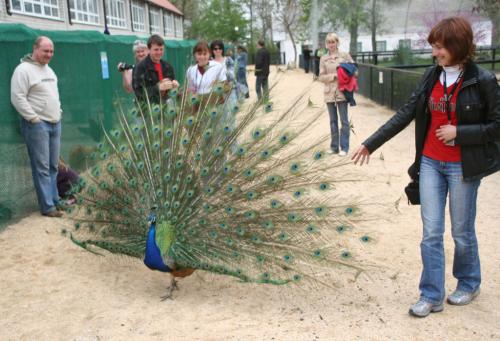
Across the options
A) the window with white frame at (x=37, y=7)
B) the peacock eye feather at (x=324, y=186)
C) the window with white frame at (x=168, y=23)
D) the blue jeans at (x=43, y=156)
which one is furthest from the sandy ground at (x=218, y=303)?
the window with white frame at (x=168, y=23)

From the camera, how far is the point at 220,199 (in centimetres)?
466


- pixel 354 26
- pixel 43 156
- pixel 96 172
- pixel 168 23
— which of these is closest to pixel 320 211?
pixel 96 172

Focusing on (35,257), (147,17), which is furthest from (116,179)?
(147,17)

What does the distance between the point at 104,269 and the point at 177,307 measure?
46.4 inches

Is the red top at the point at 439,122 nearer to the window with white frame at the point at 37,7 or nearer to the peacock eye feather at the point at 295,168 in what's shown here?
the peacock eye feather at the point at 295,168

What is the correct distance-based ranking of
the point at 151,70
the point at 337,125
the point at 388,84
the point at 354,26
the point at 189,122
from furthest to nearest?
the point at 354,26 < the point at 388,84 < the point at 337,125 < the point at 151,70 < the point at 189,122

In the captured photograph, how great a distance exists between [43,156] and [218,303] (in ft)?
11.6

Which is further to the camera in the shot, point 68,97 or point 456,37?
point 68,97

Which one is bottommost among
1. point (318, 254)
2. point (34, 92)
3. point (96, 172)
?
point (318, 254)

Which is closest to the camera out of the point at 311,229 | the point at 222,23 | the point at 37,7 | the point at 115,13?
the point at 311,229

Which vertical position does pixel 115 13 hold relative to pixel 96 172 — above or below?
above

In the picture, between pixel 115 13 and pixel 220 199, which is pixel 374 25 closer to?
pixel 115 13

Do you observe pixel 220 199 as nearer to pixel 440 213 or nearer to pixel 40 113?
pixel 440 213

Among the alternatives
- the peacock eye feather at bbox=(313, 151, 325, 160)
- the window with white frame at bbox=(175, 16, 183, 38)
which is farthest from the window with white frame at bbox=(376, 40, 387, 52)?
the peacock eye feather at bbox=(313, 151, 325, 160)
